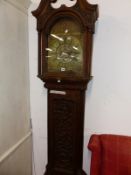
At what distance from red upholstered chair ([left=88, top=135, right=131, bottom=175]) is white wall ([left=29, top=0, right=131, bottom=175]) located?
14 centimetres

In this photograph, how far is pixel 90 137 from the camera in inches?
67.6

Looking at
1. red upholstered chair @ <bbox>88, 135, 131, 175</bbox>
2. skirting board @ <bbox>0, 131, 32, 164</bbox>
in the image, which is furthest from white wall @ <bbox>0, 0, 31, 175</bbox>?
red upholstered chair @ <bbox>88, 135, 131, 175</bbox>

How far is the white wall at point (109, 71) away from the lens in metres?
1.54

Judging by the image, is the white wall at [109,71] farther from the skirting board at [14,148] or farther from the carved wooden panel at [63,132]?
the skirting board at [14,148]

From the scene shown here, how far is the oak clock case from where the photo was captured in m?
1.54

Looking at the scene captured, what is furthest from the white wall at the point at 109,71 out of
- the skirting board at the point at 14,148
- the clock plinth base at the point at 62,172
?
the skirting board at the point at 14,148

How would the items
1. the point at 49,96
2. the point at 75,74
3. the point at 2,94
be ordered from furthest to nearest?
the point at 49,96, the point at 75,74, the point at 2,94

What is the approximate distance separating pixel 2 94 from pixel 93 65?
77 cm

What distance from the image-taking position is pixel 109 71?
1615mm

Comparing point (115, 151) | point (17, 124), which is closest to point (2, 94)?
point (17, 124)

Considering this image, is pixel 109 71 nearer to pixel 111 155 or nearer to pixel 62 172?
pixel 111 155

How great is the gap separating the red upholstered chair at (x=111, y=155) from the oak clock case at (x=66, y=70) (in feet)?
0.63

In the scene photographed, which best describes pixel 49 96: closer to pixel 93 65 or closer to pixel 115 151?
pixel 93 65

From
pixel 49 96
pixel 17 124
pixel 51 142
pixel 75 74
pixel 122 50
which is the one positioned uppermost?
pixel 122 50
